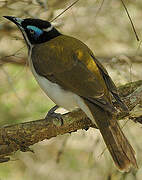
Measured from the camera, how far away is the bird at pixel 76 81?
426 centimetres

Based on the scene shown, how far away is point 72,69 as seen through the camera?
468 cm

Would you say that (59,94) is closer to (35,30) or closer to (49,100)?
(35,30)

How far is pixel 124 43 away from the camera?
7680mm

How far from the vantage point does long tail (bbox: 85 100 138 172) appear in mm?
4195

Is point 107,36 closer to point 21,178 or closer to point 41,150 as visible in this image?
point 41,150

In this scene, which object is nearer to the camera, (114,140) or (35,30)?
(114,140)

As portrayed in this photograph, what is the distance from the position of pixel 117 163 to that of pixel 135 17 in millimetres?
3736

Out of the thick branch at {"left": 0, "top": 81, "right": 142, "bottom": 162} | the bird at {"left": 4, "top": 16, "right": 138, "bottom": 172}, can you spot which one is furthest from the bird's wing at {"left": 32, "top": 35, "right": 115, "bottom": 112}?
the thick branch at {"left": 0, "top": 81, "right": 142, "bottom": 162}

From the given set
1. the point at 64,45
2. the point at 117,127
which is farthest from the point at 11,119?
the point at 117,127

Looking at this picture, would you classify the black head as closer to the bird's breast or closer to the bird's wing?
the bird's wing

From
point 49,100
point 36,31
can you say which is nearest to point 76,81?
point 36,31

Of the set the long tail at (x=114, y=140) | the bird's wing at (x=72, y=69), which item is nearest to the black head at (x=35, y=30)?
the bird's wing at (x=72, y=69)

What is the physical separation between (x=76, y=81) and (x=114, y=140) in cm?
75

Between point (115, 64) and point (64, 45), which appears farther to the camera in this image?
point (115, 64)
